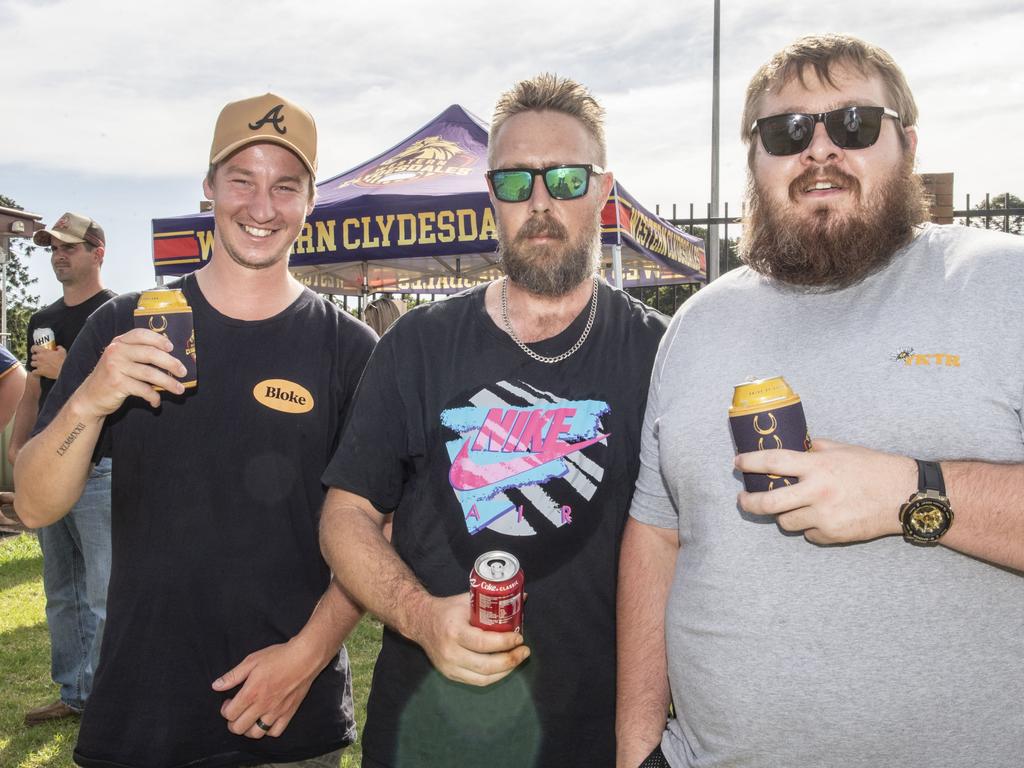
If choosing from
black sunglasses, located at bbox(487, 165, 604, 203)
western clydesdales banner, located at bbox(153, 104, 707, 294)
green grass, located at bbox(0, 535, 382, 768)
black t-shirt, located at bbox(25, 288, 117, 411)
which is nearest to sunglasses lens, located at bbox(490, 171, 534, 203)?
black sunglasses, located at bbox(487, 165, 604, 203)

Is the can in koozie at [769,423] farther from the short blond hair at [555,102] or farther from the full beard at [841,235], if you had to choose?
the short blond hair at [555,102]

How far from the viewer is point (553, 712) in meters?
1.88

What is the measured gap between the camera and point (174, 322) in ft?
6.46

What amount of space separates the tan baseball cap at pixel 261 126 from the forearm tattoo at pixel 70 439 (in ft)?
3.04

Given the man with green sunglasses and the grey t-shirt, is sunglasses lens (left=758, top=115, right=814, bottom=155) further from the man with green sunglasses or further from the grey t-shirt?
the man with green sunglasses

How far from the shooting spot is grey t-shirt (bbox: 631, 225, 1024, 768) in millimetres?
1456

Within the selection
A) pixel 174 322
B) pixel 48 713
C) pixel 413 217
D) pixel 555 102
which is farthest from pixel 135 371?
pixel 413 217

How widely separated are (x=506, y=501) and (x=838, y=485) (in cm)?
84

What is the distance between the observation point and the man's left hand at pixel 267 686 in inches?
78.4

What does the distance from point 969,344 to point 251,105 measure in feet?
6.97

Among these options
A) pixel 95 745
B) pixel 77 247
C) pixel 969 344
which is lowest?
pixel 95 745

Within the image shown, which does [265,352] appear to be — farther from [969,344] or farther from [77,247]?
[77,247]

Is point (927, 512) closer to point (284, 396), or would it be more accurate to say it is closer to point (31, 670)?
point (284, 396)

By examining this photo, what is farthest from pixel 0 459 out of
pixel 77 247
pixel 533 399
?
pixel 533 399
